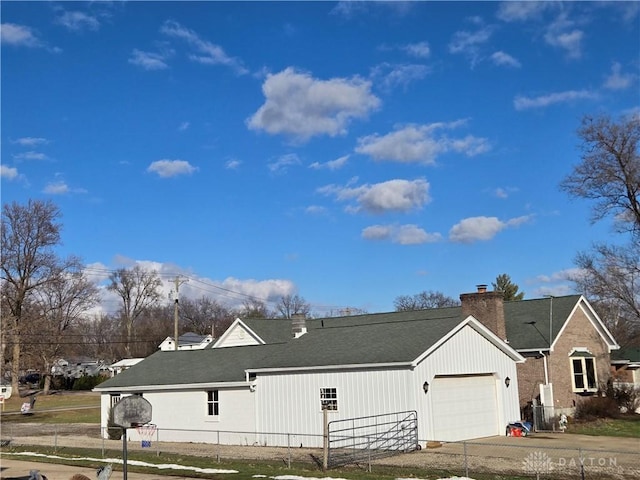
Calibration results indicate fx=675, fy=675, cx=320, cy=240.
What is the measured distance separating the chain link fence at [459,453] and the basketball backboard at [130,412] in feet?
19.1

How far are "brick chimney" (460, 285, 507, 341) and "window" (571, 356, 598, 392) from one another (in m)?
4.82

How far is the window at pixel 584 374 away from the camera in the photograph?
33.9 metres

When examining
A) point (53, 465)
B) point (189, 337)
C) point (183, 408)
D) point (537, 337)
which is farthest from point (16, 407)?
point (537, 337)

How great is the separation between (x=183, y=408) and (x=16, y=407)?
38.7 m

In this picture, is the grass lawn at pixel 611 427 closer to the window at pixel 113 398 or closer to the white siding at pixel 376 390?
the white siding at pixel 376 390

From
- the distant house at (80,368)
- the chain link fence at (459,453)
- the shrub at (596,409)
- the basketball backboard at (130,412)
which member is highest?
the distant house at (80,368)

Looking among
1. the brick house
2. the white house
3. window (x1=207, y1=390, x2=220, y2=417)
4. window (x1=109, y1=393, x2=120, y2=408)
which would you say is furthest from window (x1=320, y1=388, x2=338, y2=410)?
window (x1=109, y1=393, x2=120, y2=408)

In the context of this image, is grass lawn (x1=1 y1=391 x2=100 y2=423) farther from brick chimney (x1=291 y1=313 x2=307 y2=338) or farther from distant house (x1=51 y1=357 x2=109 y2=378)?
distant house (x1=51 y1=357 x2=109 y2=378)

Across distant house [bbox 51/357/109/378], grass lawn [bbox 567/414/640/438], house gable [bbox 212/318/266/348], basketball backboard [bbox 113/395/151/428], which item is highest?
house gable [bbox 212/318/266/348]

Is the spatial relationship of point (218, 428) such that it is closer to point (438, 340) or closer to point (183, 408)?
point (183, 408)

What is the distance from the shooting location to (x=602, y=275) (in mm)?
38562

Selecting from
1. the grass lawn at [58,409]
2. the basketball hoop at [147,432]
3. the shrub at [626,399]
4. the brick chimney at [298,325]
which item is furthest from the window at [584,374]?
the grass lawn at [58,409]

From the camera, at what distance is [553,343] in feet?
106

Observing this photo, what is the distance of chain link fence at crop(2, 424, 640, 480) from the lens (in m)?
18.2
